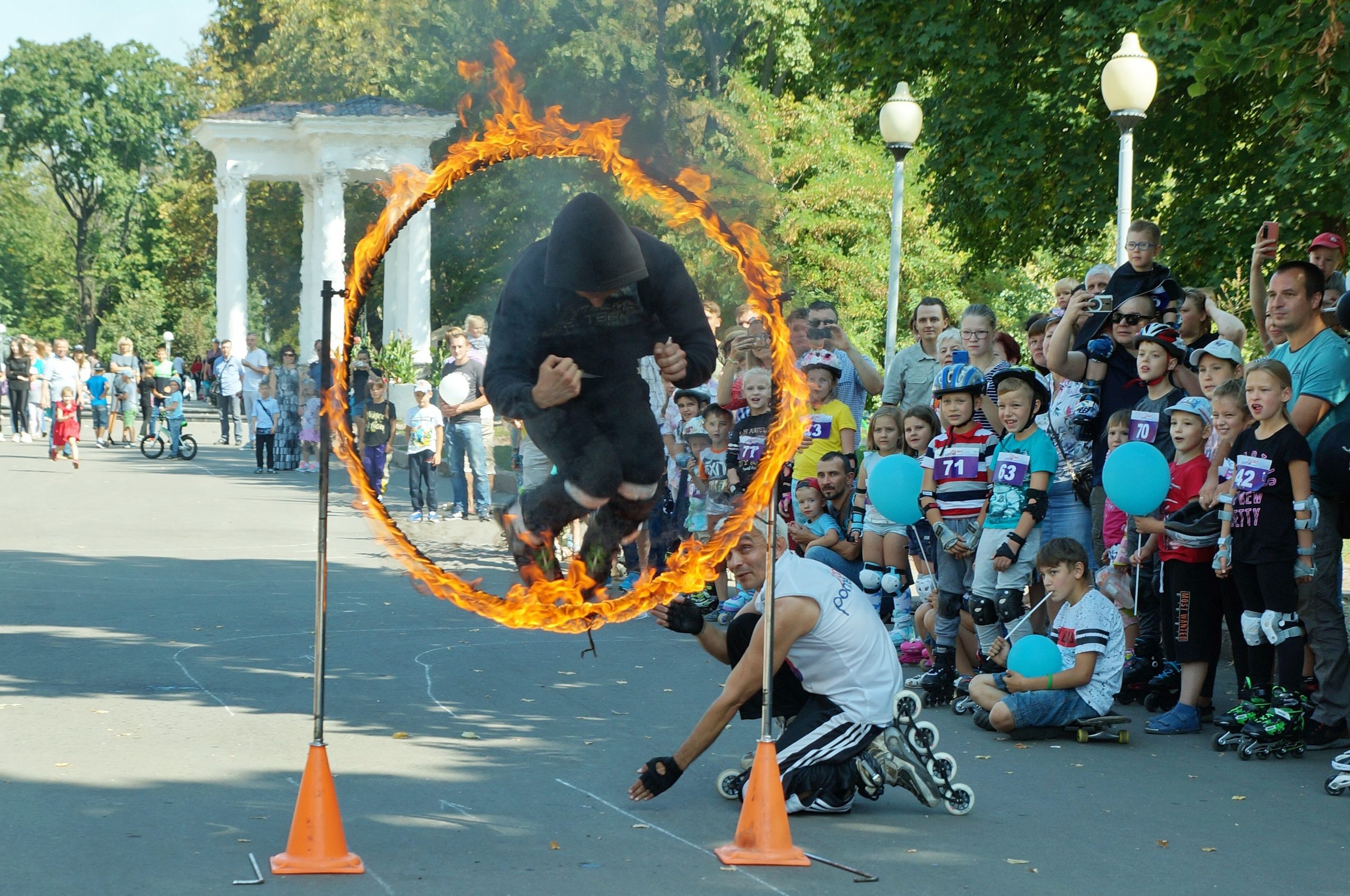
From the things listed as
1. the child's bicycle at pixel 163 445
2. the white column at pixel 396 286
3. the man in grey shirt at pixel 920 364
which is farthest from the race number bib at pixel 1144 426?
the child's bicycle at pixel 163 445

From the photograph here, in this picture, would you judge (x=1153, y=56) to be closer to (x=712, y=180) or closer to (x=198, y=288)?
(x=712, y=180)

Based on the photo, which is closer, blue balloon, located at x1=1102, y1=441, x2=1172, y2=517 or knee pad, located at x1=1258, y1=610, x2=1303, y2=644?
knee pad, located at x1=1258, y1=610, x2=1303, y2=644

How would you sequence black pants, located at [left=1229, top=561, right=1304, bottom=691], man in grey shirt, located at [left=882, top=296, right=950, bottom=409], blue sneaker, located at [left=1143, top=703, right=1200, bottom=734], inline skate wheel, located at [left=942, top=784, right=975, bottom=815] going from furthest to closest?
man in grey shirt, located at [left=882, top=296, right=950, bottom=409] < blue sneaker, located at [left=1143, top=703, right=1200, bottom=734] < black pants, located at [left=1229, top=561, right=1304, bottom=691] < inline skate wheel, located at [left=942, top=784, right=975, bottom=815]

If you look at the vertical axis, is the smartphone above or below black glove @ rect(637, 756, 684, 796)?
above

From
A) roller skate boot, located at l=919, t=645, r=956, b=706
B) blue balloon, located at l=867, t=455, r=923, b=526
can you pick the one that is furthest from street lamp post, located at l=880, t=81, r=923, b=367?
roller skate boot, located at l=919, t=645, r=956, b=706

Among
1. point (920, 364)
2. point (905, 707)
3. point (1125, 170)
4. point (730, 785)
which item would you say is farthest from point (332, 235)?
point (1125, 170)

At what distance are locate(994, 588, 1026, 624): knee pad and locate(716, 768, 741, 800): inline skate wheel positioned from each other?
8.44 feet

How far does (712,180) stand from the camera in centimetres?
529

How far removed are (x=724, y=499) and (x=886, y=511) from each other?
12.1 feet

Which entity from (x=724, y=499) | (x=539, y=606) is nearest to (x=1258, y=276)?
(x=724, y=499)

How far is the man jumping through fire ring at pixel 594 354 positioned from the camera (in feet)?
16.0

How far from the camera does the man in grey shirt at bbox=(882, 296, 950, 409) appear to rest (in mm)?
10867

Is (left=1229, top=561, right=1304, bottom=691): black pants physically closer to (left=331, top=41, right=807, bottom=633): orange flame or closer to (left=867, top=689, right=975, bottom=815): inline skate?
(left=867, top=689, right=975, bottom=815): inline skate

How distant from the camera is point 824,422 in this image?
920 centimetres
